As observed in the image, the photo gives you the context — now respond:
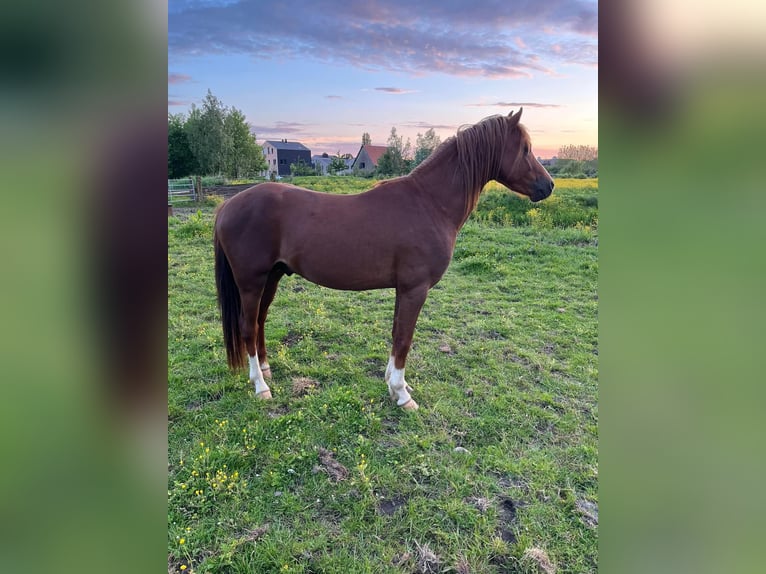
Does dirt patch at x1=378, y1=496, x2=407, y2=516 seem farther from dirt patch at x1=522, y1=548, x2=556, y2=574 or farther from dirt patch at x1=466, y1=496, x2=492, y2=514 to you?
dirt patch at x1=522, y1=548, x2=556, y2=574

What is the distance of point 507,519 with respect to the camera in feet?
7.05

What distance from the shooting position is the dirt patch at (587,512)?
6.88ft

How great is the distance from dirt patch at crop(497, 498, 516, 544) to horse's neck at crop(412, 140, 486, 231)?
206 centimetres

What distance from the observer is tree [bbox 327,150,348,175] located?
10484 mm

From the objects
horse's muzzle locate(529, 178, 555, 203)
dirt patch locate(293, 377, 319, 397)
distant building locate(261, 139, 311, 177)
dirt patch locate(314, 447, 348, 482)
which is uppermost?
distant building locate(261, 139, 311, 177)

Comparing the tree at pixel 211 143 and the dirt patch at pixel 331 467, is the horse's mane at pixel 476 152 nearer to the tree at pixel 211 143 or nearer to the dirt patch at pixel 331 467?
the dirt patch at pixel 331 467

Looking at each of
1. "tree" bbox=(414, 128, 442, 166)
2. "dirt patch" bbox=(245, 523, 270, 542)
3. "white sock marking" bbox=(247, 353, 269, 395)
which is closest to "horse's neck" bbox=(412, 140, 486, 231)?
"white sock marking" bbox=(247, 353, 269, 395)
